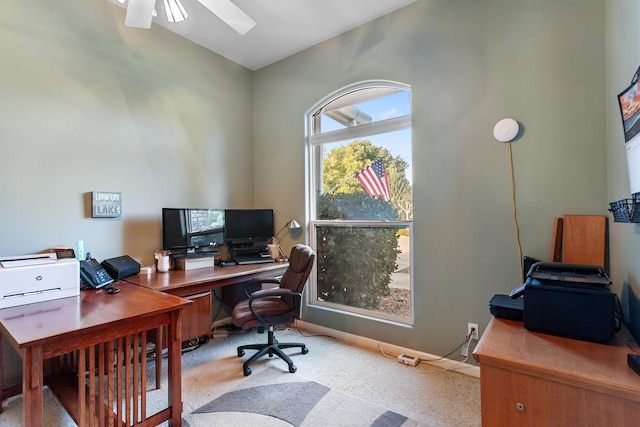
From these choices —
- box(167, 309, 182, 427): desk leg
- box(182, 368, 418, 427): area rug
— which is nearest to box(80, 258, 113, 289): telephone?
box(167, 309, 182, 427): desk leg

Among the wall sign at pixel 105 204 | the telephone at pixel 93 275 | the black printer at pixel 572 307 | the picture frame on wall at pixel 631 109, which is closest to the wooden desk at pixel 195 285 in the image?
the telephone at pixel 93 275

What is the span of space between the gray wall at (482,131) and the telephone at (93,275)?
2.10m

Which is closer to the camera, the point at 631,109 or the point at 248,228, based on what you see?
the point at 631,109

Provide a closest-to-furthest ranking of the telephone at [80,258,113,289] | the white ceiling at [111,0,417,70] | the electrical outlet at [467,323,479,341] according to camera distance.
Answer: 1. the telephone at [80,258,113,289]
2. the electrical outlet at [467,323,479,341]
3. the white ceiling at [111,0,417,70]

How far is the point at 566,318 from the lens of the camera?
4.31 ft

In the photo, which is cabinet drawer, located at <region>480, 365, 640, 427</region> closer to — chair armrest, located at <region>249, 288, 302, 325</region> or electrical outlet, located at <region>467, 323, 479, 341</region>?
electrical outlet, located at <region>467, 323, 479, 341</region>

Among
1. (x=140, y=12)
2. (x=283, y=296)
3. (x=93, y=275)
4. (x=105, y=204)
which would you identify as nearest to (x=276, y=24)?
(x=140, y=12)

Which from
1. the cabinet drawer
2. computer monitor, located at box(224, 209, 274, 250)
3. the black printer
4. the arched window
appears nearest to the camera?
the cabinet drawer

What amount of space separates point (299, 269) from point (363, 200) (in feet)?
3.23

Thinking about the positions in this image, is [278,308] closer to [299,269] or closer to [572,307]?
[299,269]

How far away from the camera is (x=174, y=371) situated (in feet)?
5.83

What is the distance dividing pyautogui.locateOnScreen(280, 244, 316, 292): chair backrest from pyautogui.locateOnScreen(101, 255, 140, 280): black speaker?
128cm

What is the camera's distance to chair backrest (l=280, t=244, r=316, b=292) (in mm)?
2514

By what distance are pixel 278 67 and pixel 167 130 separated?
1.51 metres
